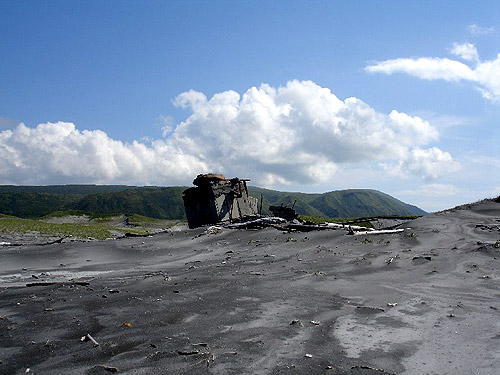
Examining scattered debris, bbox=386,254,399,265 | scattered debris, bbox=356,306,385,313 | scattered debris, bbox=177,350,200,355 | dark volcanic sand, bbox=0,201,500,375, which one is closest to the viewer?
dark volcanic sand, bbox=0,201,500,375

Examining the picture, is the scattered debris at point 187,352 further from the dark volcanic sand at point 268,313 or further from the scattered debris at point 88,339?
the scattered debris at point 88,339

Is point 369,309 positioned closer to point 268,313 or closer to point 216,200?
point 268,313

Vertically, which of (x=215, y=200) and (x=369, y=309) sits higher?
(x=215, y=200)

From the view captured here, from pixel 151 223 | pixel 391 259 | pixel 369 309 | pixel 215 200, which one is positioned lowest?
pixel 151 223

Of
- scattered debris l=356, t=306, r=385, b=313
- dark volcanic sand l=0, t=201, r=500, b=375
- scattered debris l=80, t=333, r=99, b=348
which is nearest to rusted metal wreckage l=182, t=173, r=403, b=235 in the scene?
dark volcanic sand l=0, t=201, r=500, b=375

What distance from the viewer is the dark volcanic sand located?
4617 mm

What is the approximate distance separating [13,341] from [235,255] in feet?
30.9

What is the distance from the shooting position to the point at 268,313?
664 centimetres

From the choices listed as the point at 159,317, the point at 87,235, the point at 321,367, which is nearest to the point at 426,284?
the point at 321,367

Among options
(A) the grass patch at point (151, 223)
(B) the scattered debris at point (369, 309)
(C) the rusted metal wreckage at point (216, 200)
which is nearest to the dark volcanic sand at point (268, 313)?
(B) the scattered debris at point (369, 309)

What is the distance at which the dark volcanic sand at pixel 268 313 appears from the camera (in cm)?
462

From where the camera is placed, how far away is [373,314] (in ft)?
21.8

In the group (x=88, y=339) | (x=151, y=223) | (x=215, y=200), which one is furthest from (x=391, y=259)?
(x=151, y=223)

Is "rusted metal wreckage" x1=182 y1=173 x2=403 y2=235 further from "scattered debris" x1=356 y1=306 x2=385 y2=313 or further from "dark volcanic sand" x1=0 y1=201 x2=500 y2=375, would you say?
"scattered debris" x1=356 y1=306 x2=385 y2=313
